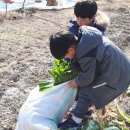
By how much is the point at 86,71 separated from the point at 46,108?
0.50 meters

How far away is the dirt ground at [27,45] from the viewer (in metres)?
4.39

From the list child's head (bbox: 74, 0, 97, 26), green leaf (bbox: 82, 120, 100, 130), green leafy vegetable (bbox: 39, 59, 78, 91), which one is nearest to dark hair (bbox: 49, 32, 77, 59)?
green leafy vegetable (bbox: 39, 59, 78, 91)

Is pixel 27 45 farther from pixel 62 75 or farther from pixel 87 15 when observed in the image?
pixel 62 75

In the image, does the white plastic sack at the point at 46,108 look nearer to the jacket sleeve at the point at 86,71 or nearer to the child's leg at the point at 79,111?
the child's leg at the point at 79,111

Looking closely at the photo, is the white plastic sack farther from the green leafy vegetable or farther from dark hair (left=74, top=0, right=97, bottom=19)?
dark hair (left=74, top=0, right=97, bottom=19)

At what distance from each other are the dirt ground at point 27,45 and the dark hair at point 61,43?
1078mm

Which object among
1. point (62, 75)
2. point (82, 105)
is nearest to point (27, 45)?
point (62, 75)

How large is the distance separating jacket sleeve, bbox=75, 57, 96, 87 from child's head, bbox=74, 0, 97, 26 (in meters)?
0.65

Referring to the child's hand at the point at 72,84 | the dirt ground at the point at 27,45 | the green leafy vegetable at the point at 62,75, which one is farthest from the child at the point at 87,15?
the dirt ground at the point at 27,45

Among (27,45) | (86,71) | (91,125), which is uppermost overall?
(86,71)

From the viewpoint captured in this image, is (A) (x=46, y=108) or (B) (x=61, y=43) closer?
(B) (x=61, y=43)

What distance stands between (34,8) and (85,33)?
4491mm

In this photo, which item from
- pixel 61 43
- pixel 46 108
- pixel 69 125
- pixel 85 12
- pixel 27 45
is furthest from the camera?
pixel 27 45

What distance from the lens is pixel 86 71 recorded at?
10.7 feet
